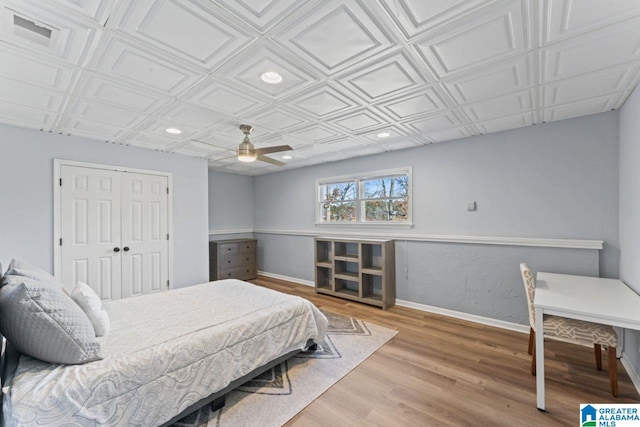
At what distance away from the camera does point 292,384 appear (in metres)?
2.31

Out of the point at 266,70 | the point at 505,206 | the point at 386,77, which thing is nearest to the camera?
the point at 266,70

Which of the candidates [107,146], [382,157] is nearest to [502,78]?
[382,157]

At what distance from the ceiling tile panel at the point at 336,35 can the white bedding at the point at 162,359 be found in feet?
6.71

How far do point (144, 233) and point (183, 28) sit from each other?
3395 mm

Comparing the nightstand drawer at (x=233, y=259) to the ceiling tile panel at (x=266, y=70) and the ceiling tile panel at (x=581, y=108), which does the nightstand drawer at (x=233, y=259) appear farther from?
the ceiling tile panel at (x=581, y=108)

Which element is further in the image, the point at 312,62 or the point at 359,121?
the point at 359,121

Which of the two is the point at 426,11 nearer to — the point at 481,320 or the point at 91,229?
the point at 481,320

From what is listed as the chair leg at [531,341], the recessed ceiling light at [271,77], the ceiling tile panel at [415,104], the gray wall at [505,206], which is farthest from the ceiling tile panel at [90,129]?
the chair leg at [531,341]

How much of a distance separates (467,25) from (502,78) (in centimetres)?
84

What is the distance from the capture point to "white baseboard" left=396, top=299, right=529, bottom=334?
10.9 ft

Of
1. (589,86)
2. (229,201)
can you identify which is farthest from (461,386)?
(229,201)

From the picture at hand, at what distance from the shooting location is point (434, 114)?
288 cm

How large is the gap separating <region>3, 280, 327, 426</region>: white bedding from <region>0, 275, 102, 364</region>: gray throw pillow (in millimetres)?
75

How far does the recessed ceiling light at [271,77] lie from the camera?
2035mm
